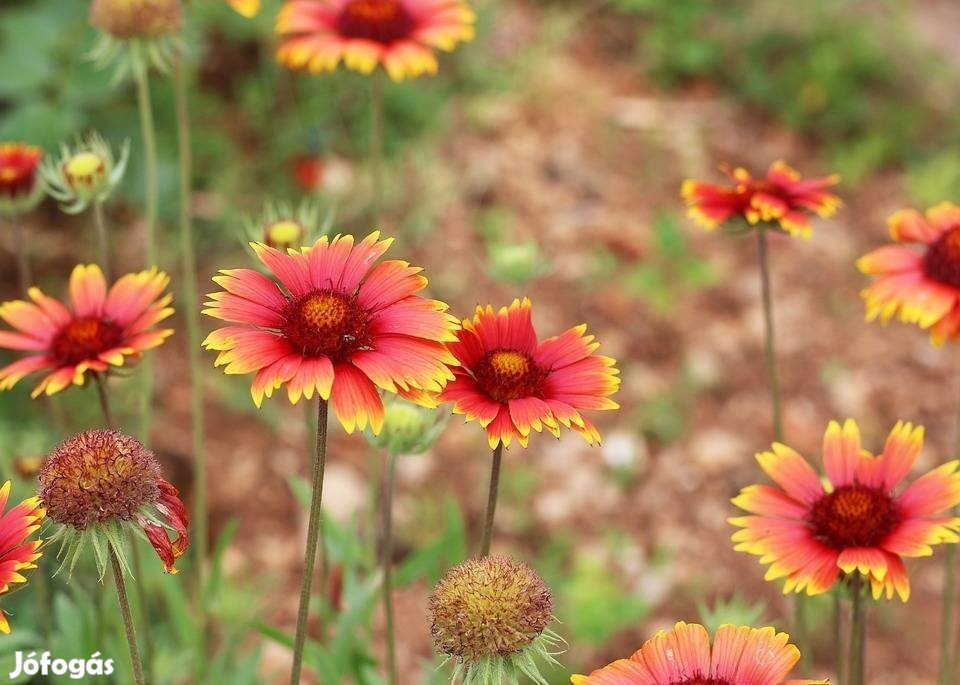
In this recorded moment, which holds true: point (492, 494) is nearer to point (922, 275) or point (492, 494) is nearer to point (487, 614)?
point (487, 614)

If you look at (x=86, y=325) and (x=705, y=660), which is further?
(x=86, y=325)

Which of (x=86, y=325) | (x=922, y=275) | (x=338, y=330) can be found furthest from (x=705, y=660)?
(x=86, y=325)

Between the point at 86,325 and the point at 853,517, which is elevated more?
the point at 86,325

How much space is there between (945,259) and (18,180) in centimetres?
137

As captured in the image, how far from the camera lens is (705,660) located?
3.83 feet

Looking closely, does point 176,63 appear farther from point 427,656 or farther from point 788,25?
point 788,25

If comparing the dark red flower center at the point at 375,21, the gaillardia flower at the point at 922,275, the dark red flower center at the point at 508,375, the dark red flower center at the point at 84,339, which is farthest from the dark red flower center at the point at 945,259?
the dark red flower center at the point at 84,339

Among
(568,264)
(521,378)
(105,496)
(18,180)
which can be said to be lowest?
(105,496)

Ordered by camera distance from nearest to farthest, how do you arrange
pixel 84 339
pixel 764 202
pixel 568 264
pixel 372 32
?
pixel 84 339, pixel 764 202, pixel 372 32, pixel 568 264

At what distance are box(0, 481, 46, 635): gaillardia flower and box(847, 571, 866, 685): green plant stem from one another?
85 centimetres

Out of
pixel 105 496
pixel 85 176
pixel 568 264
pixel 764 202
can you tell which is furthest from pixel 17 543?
A: pixel 568 264

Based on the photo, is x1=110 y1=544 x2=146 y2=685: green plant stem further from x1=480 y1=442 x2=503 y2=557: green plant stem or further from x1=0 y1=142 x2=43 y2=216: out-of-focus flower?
x1=0 y1=142 x2=43 y2=216: out-of-focus flower

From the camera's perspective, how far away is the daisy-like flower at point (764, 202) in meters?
1.62

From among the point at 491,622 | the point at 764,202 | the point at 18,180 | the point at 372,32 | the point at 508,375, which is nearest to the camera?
the point at 491,622
